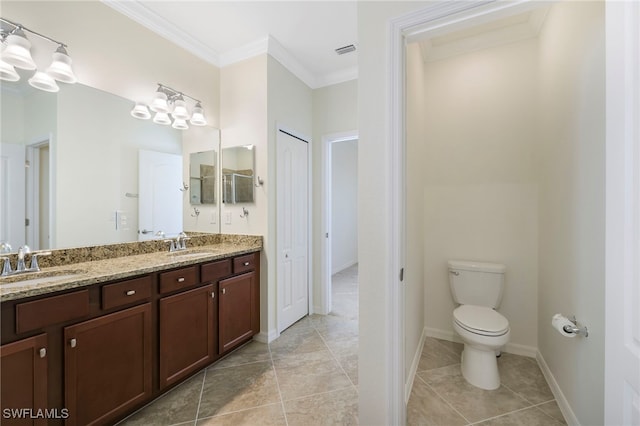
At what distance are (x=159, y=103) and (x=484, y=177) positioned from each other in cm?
288

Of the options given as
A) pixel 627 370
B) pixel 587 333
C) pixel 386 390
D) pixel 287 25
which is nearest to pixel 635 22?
pixel 627 370

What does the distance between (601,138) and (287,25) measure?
2.30 metres

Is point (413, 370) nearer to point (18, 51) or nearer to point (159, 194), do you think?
point (159, 194)

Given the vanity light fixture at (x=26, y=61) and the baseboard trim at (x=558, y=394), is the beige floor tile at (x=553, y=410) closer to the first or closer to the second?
the baseboard trim at (x=558, y=394)

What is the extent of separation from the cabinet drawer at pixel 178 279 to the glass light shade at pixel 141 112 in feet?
4.34

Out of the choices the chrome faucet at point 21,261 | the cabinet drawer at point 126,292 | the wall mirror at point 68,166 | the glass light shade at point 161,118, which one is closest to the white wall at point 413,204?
the cabinet drawer at point 126,292

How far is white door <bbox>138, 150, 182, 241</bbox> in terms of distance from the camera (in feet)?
7.23

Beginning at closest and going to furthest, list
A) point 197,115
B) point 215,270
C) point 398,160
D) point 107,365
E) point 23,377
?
point 23,377, point 398,160, point 107,365, point 215,270, point 197,115

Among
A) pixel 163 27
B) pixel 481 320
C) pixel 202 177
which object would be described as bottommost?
pixel 481 320

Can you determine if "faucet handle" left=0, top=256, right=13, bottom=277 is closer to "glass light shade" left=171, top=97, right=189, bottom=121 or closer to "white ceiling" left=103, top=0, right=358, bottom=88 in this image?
"glass light shade" left=171, top=97, right=189, bottom=121

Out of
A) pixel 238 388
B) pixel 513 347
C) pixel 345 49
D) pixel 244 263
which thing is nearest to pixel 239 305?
pixel 244 263

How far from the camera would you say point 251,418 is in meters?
1.58

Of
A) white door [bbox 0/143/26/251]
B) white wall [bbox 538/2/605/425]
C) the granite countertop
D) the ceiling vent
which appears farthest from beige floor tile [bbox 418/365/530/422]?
the ceiling vent

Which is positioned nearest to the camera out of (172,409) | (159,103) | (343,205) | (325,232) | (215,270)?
(172,409)
